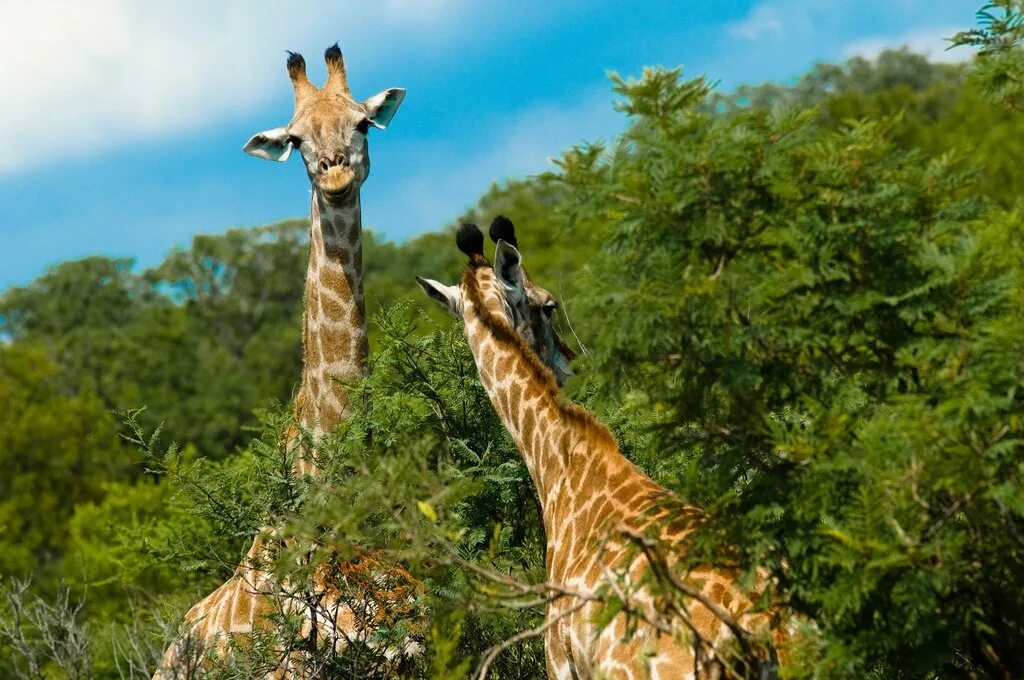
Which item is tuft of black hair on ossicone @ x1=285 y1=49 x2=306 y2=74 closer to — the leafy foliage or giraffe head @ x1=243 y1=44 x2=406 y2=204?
giraffe head @ x1=243 y1=44 x2=406 y2=204

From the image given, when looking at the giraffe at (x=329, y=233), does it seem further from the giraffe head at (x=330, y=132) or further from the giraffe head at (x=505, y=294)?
the giraffe head at (x=505, y=294)

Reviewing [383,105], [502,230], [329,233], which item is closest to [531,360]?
[502,230]

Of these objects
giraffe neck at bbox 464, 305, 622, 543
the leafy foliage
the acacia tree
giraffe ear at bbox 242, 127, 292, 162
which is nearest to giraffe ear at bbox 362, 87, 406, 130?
giraffe ear at bbox 242, 127, 292, 162

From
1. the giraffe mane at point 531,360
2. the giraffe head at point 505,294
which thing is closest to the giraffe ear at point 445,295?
the giraffe head at point 505,294

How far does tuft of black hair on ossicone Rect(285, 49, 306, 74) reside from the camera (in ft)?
31.7

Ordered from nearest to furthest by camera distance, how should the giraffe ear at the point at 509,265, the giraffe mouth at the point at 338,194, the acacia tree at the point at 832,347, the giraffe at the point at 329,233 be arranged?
the acacia tree at the point at 832,347 < the giraffe ear at the point at 509,265 < the giraffe at the point at 329,233 < the giraffe mouth at the point at 338,194

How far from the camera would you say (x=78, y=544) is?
2803cm

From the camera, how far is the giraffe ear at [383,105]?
939 centimetres

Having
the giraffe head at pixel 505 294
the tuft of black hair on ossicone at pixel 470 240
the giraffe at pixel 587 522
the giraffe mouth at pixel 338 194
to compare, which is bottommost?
the giraffe at pixel 587 522

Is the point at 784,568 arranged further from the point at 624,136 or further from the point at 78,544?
the point at 78,544

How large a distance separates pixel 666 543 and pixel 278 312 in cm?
6193

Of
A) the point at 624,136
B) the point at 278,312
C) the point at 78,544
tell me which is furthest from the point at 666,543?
the point at 278,312

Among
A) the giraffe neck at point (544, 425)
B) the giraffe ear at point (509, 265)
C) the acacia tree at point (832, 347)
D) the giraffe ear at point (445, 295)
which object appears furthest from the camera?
the giraffe ear at point (445, 295)

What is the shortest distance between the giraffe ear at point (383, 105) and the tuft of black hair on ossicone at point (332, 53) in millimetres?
499
